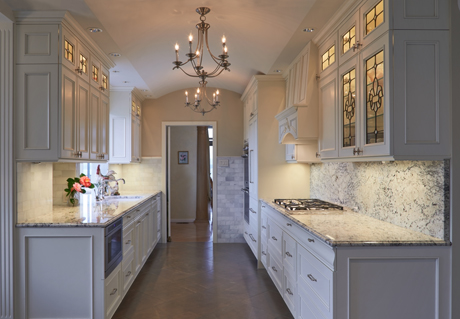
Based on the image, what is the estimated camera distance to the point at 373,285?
2.14 meters

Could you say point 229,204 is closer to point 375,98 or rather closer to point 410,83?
point 375,98

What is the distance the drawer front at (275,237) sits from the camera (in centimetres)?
367

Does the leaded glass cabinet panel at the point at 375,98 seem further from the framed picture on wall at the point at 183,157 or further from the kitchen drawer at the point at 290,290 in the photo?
the framed picture on wall at the point at 183,157

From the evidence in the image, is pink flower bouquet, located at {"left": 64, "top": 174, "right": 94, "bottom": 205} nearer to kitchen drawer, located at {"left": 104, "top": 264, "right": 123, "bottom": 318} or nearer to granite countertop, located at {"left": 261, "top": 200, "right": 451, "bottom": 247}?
kitchen drawer, located at {"left": 104, "top": 264, "right": 123, "bottom": 318}

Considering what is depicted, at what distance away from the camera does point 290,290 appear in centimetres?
325

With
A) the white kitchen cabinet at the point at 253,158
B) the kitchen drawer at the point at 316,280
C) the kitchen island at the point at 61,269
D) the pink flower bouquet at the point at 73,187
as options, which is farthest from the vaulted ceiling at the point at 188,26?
the kitchen drawer at the point at 316,280

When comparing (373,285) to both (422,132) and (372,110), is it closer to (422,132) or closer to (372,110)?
(422,132)

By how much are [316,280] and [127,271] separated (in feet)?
7.14

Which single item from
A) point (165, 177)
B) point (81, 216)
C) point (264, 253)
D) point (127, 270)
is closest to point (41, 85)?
point (81, 216)

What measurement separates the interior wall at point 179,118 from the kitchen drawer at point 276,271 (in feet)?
9.27

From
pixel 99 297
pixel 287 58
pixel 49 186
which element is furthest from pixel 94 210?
pixel 287 58

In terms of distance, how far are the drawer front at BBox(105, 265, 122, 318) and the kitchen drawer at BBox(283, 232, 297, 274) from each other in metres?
1.58

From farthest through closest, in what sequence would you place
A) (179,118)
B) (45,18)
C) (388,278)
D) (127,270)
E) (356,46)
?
(179,118)
(127,270)
(45,18)
(356,46)
(388,278)

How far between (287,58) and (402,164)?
2.06 m
